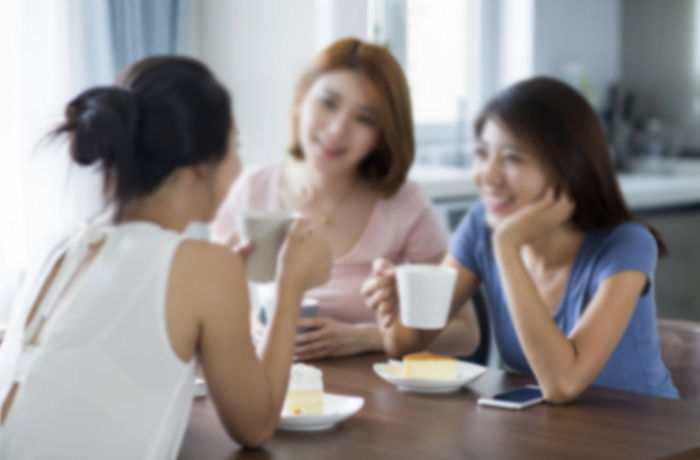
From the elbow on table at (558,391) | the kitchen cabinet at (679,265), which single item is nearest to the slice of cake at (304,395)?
the elbow on table at (558,391)

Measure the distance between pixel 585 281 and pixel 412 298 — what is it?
0.38 metres

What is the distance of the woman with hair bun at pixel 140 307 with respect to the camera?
122cm

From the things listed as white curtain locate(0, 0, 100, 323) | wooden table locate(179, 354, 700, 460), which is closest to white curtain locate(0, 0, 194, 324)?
white curtain locate(0, 0, 100, 323)

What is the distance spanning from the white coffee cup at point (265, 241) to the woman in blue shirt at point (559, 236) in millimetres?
403

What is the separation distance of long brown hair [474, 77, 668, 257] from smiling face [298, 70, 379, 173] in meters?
0.42

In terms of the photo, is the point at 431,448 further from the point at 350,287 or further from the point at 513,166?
the point at 350,287

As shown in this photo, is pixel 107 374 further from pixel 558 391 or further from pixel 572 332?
pixel 572 332

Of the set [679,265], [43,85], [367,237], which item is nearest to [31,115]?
[43,85]

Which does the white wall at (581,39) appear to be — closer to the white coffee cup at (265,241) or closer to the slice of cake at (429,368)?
the slice of cake at (429,368)

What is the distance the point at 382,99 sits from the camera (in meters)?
2.21

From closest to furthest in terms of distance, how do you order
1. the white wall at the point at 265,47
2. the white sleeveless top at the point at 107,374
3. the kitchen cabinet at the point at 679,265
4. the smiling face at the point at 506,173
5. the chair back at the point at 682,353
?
1. the white sleeveless top at the point at 107,374
2. the smiling face at the point at 506,173
3. the chair back at the point at 682,353
4. the white wall at the point at 265,47
5. the kitchen cabinet at the point at 679,265

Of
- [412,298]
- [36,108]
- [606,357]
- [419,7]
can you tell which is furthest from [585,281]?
[419,7]

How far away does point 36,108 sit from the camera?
310 centimetres

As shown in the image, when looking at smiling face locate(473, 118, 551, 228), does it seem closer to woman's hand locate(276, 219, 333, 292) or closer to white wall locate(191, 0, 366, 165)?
woman's hand locate(276, 219, 333, 292)
